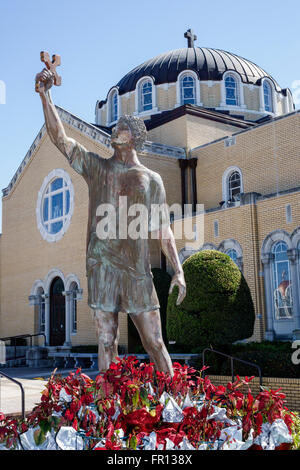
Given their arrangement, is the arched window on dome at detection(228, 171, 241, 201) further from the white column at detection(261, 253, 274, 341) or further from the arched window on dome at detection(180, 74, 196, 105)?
the arched window on dome at detection(180, 74, 196, 105)

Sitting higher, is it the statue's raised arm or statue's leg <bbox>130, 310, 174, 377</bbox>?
the statue's raised arm

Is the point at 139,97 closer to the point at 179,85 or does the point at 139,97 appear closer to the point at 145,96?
the point at 145,96

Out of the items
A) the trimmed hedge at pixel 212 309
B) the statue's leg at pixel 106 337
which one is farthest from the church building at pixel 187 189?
the statue's leg at pixel 106 337

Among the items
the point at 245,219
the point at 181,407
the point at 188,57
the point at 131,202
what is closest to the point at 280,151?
the point at 245,219

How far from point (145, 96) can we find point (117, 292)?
2562cm

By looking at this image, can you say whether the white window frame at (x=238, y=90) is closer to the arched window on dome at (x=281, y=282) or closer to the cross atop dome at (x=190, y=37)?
the cross atop dome at (x=190, y=37)

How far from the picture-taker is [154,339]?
200 inches

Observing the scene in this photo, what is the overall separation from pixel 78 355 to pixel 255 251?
27.9 feet

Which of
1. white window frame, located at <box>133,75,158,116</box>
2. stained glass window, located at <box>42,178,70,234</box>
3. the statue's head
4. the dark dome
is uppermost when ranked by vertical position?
the dark dome

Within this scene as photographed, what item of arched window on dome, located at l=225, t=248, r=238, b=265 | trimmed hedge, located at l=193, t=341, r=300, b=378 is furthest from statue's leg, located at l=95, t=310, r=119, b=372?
arched window on dome, located at l=225, t=248, r=238, b=265

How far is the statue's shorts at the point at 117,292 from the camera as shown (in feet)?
16.8

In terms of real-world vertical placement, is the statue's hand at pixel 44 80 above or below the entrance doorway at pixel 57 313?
above

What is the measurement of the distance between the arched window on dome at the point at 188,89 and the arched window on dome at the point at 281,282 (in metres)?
13.6

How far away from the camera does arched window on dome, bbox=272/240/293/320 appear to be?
660 inches
